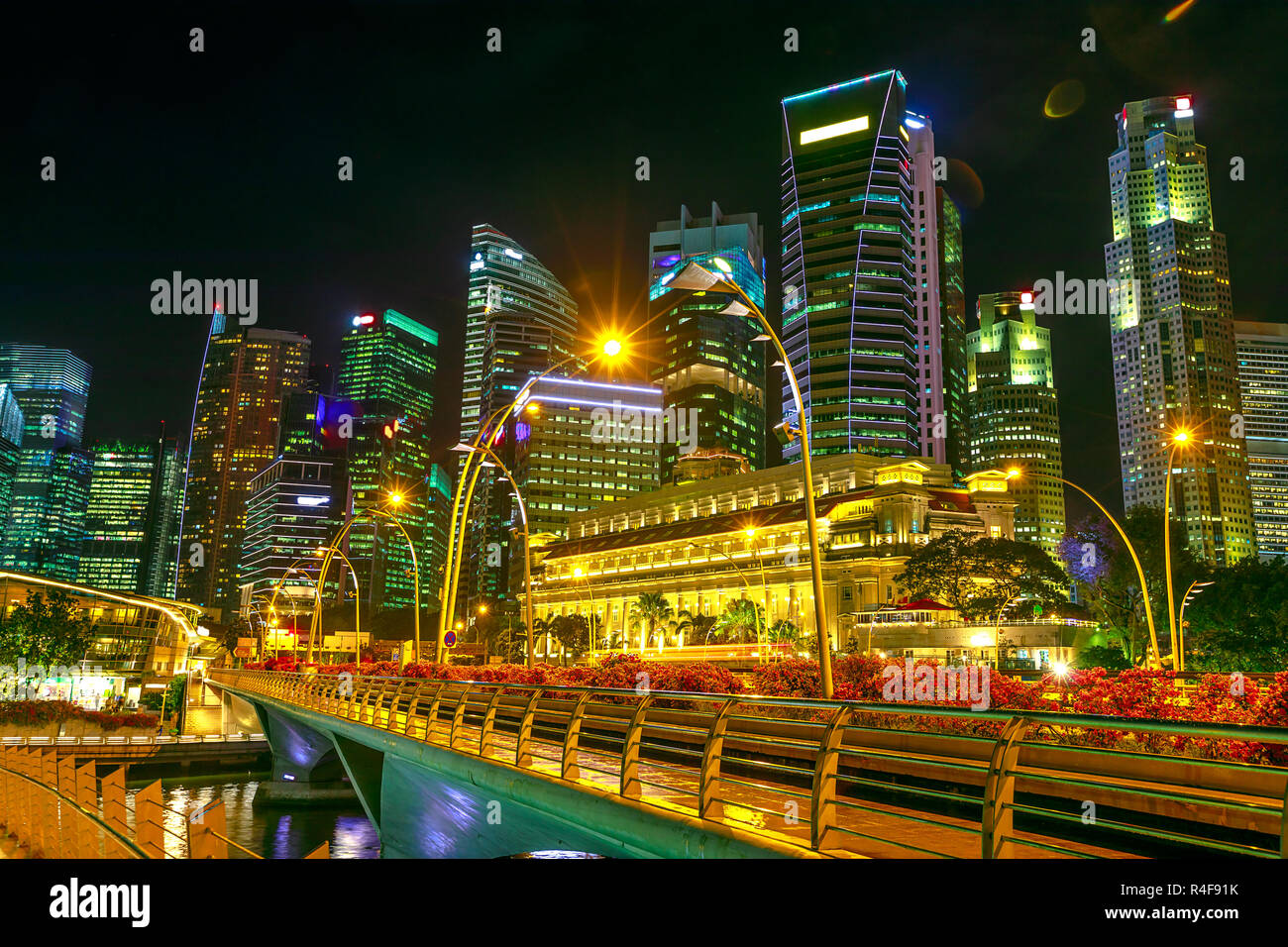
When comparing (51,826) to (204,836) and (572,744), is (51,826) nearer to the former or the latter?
(572,744)

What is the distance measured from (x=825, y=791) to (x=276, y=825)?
133 ft

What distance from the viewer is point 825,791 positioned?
810 centimetres

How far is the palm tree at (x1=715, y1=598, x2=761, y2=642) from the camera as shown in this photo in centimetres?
10544

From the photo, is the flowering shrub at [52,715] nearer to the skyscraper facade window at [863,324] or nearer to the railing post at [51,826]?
the railing post at [51,826]

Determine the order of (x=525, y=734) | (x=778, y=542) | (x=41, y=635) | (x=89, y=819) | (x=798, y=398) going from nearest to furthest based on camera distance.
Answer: (x=89, y=819)
(x=525, y=734)
(x=798, y=398)
(x=41, y=635)
(x=778, y=542)

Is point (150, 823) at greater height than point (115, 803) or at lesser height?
greater

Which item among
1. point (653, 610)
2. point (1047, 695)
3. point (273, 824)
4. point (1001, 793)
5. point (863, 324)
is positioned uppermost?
point (863, 324)

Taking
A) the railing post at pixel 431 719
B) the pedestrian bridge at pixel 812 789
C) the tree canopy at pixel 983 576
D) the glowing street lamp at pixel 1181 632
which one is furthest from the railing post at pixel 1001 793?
the tree canopy at pixel 983 576

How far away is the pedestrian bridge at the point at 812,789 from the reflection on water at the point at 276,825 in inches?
508

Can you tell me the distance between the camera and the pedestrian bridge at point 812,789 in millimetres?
6758

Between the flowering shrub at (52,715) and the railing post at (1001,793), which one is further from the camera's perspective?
the flowering shrub at (52,715)

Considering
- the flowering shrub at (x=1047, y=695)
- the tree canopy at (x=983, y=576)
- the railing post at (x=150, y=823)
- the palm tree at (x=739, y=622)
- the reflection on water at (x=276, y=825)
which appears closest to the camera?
the railing post at (x=150, y=823)

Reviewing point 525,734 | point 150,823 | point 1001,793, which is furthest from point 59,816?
point 1001,793
